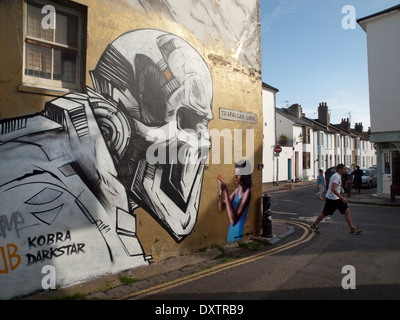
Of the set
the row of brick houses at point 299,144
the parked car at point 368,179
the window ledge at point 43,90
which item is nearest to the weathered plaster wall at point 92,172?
the window ledge at point 43,90

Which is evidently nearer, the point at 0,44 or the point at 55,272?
the point at 0,44

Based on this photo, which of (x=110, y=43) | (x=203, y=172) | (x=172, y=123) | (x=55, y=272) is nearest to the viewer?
(x=55, y=272)

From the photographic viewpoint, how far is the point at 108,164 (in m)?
4.74

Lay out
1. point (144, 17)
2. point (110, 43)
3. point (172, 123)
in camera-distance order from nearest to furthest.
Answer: point (110, 43)
point (144, 17)
point (172, 123)

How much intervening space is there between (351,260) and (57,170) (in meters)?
5.84

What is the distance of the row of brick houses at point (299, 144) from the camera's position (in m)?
26.9

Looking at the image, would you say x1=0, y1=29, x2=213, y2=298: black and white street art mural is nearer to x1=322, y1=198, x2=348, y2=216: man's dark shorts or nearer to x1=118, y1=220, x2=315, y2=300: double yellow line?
x1=118, y1=220, x2=315, y2=300: double yellow line

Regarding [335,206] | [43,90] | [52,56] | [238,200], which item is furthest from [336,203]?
[52,56]

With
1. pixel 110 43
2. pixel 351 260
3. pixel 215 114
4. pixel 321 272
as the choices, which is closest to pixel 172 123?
pixel 215 114

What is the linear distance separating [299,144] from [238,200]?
90.8 feet

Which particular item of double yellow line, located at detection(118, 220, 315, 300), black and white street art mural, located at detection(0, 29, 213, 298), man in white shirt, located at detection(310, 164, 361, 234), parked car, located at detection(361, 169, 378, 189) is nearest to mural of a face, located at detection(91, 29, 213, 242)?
black and white street art mural, located at detection(0, 29, 213, 298)
